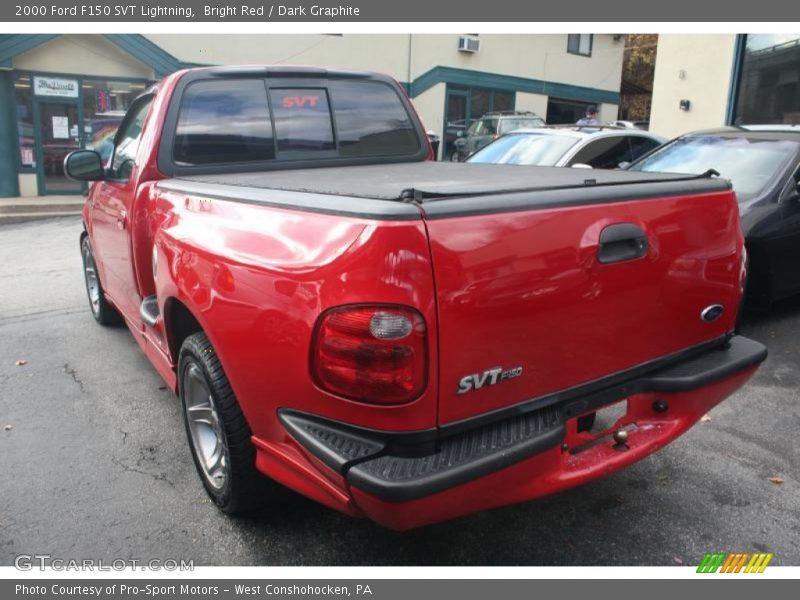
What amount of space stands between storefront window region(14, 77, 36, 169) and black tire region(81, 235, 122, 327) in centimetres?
1083

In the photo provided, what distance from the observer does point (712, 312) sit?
269cm

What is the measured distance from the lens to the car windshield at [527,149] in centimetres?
739

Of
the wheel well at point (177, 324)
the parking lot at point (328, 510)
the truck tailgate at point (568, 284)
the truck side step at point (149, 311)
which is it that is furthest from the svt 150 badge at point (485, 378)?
the truck side step at point (149, 311)

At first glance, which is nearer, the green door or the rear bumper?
the rear bumper

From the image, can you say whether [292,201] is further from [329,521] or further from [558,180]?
[329,521]

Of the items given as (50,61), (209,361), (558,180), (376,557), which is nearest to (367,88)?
(558,180)

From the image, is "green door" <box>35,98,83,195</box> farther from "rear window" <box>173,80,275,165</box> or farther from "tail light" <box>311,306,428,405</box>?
"tail light" <box>311,306,428,405</box>

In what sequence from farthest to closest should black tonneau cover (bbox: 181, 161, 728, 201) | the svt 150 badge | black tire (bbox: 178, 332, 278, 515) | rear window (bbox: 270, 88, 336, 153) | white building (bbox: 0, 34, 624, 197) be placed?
white building (bbox: 0, 34, 624, 197) < rear window (bbox: 270, 88, 336, 153) < black tire (bbox: 178, 332, 278, 515) < black tonneau cover (bbox: 181, 161, 728, 201) < the svt 150 badge

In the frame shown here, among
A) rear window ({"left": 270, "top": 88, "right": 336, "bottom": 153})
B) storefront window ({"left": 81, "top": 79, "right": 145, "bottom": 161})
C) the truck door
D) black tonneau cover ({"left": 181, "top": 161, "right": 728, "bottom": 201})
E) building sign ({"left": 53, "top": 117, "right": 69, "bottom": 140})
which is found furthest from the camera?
storefront window ({"left": 81, "top": 79, "right": 145, "bottom": 161})

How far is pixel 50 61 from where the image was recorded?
14.2 meters

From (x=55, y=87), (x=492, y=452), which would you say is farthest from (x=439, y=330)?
(x=55, y=87)

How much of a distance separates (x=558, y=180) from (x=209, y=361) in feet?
5.11

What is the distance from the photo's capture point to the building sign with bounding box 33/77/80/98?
14.2 metres

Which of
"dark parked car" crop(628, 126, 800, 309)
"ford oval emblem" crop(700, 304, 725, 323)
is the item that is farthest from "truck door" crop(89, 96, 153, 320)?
"dark parked car" crop(628, 126, 800, 309)
